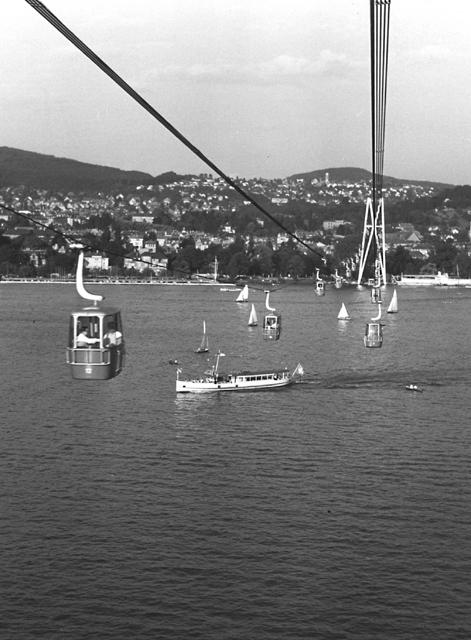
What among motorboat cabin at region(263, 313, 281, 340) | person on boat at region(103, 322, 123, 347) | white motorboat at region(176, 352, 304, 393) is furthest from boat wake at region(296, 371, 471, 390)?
person on boat at region(103, 322, 123, 347)

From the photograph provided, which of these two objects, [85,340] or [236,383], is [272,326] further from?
[85,340]

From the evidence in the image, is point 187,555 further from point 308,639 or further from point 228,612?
point 308,639

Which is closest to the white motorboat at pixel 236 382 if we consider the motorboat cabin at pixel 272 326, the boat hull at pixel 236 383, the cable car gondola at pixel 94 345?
the boat hull at pixel 236 383

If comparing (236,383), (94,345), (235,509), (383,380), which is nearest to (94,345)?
(94,345)

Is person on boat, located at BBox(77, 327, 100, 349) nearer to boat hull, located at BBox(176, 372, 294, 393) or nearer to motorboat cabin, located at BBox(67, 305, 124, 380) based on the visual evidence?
motorboat cabin, located at BBox(67, 305, 124, 380)

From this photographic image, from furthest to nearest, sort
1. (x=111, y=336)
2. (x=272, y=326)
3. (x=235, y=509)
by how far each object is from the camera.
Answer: (x=272, y=326) → (x=235, y=509) → (x=111, y=336)

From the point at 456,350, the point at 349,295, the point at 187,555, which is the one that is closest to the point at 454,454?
the point at 187,555
